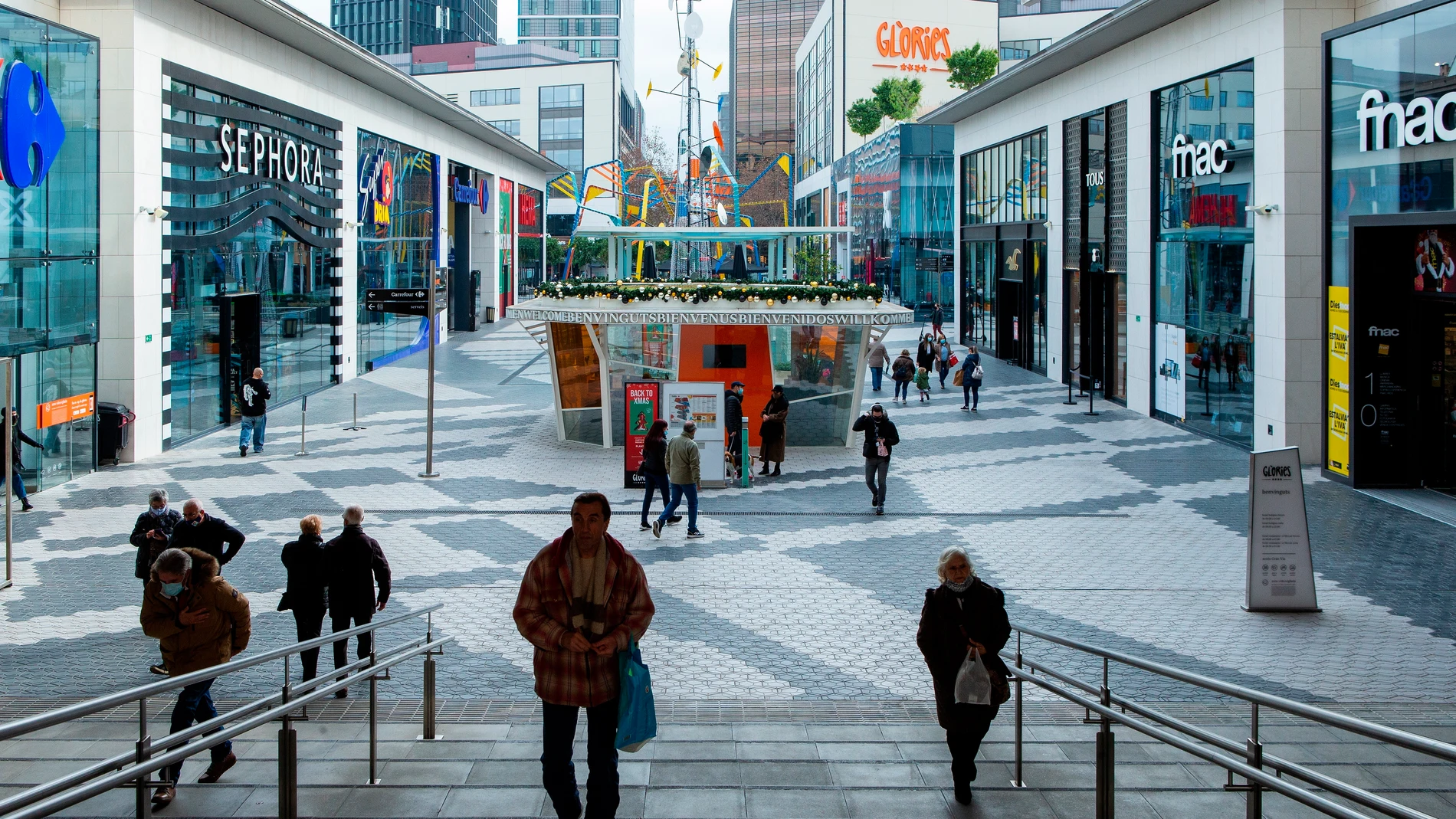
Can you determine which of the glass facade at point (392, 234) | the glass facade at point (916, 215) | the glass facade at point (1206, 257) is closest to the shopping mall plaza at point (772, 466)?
the glass facade at point (1206, 257)

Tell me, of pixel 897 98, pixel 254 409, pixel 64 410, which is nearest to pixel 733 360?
pixel 254 409

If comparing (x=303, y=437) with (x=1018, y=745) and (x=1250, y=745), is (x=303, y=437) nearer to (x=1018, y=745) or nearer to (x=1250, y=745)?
(x=1018, y=745)

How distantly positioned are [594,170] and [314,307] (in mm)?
12332

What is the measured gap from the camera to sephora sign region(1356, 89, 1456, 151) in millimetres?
16297

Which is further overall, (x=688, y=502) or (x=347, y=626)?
(x=688, y=502)

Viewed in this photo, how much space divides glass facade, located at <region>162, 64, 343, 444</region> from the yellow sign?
59.6ft

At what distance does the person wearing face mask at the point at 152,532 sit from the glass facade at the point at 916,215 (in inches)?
1732

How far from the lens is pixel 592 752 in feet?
18.9

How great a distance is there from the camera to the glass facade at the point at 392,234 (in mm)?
35719

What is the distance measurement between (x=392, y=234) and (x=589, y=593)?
34815 mm

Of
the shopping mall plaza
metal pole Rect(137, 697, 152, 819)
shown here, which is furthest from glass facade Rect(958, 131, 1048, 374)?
metal pole Rect(137, 697, 152, 819)

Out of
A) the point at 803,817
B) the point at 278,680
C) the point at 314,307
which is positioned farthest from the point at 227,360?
the point at 803,817

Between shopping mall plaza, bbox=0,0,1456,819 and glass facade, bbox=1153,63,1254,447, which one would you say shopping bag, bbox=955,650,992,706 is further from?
glass facade, bbox=1153,63,1254,447

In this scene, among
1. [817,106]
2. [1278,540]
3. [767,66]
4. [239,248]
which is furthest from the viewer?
[767,66]
